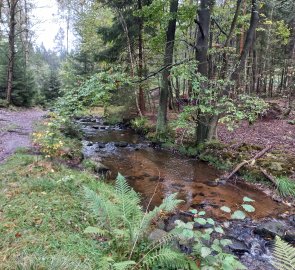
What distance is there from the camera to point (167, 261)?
3188 mm

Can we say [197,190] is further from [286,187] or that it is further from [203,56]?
[203,56]

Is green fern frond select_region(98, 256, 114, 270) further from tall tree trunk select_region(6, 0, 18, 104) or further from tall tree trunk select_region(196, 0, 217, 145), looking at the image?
tall tree trunk select_region(6, 0, 18, 104)

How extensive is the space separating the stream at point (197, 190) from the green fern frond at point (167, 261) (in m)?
1.39

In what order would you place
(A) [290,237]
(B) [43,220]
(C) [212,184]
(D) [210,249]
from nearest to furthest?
(D) [210,249] < (B) [43,220] < (A) [290,237] < (C) [212,184]

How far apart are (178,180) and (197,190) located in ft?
2.70

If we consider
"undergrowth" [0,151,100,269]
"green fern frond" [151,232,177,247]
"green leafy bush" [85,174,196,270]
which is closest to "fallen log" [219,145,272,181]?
"undergrowth" [0,151,100,269]

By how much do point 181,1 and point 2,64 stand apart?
47.2 feet

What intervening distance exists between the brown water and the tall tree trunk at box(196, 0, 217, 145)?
115cm

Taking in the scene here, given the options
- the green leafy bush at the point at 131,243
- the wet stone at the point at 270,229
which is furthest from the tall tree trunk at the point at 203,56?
the green leafy bush at the point at 131,243

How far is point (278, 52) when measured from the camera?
20.0 meters

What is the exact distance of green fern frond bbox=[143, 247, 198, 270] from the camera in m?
3.09

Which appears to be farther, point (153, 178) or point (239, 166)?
point (239, 166)

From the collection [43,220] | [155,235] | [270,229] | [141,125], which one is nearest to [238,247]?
[270,229]

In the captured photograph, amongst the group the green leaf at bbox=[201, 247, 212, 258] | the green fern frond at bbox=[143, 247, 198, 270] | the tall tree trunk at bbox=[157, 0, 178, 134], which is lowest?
the green fern frond at bbox=[143, 247, 198, 270]
